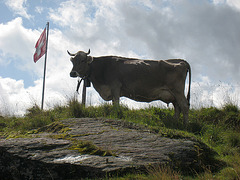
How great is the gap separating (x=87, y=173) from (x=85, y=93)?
6.38m

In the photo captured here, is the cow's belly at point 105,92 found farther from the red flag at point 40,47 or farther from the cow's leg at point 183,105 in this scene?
the red flag at point 40,47

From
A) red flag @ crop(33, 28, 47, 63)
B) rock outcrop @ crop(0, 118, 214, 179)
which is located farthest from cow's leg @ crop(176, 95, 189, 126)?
red flag @ crop(33, 28, 47, 63)

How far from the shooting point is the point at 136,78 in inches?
353

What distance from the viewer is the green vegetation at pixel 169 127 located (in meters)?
4.68

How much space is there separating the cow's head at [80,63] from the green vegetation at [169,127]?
39.5 inches

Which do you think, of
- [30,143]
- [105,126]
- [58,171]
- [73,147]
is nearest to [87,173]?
[58,171]

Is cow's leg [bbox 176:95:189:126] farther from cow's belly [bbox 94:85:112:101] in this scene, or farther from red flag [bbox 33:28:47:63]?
red flag [bbox 33:28:47:63]

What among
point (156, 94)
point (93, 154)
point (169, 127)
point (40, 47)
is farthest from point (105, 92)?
point (40, 47)

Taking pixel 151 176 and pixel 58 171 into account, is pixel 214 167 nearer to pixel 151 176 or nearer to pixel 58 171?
pixel 151 176

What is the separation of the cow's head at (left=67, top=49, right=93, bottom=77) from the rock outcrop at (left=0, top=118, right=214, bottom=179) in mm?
3358

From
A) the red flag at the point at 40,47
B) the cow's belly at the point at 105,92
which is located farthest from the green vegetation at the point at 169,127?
the red flag at the point at 40,47

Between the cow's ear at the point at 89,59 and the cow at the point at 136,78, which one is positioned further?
the cow's ear at the point at 89,59

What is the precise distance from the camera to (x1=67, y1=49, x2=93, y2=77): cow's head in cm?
909

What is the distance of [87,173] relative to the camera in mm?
4160
